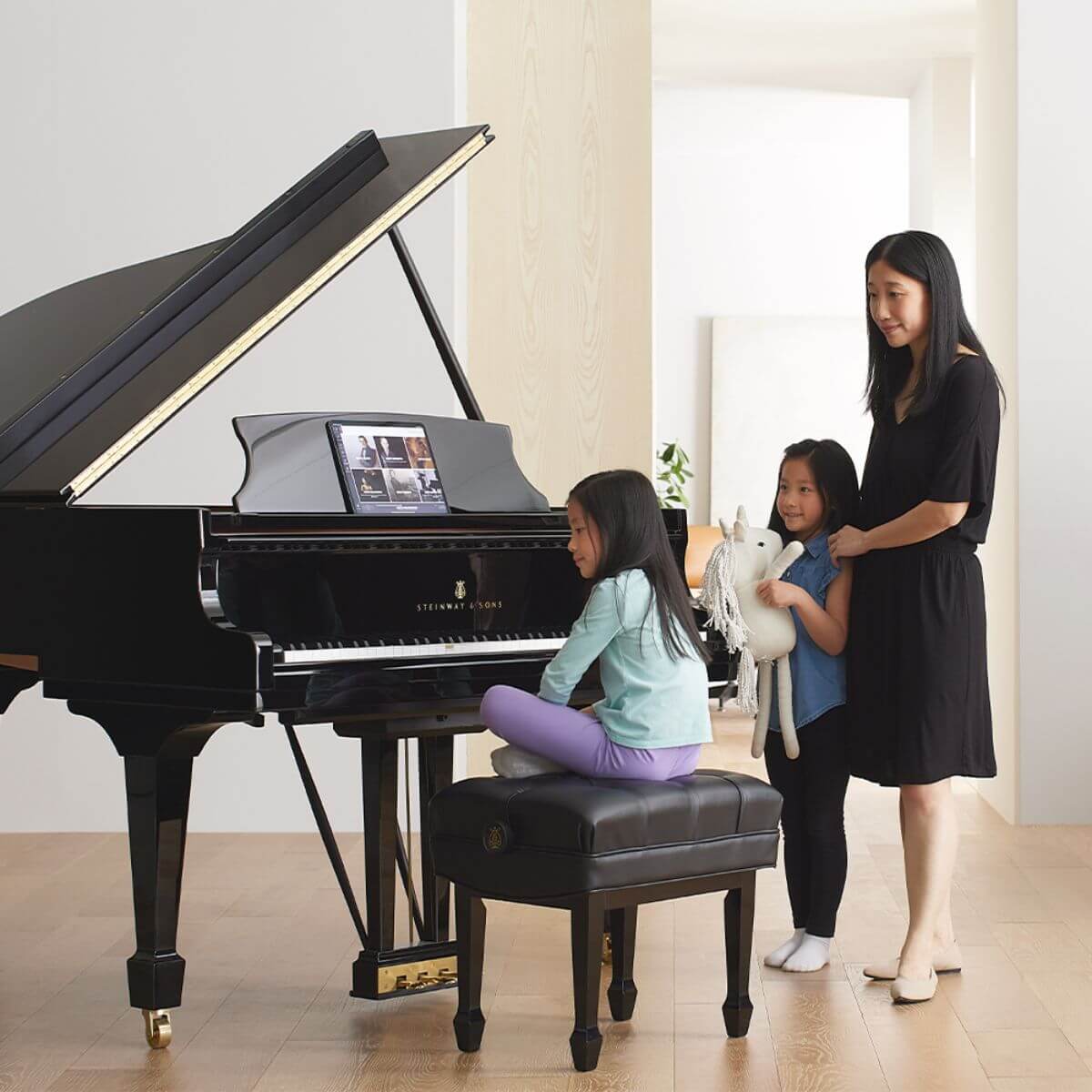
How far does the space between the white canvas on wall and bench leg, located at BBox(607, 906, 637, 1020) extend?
7.74m

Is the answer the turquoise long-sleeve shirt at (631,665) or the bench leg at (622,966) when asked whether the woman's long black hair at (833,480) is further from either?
the bench leg at (622,966)

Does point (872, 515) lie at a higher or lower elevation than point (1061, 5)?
lower

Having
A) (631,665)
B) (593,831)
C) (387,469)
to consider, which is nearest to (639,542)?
(631,665)

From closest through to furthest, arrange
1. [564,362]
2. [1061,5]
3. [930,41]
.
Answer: [1061,5]
[564,362]
[930,41]

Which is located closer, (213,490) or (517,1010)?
(517,1010)

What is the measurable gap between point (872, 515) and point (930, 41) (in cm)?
578

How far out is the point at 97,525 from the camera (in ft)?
9.52

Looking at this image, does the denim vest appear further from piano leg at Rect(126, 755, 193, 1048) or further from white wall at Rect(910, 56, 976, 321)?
white wall at Rect(910, 56, 976, 321)

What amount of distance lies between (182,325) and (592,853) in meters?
1.42

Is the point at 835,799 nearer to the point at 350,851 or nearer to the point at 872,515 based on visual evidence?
the point at 872,515

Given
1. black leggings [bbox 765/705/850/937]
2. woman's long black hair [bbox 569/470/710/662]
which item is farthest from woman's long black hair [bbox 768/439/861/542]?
woman's long black hair [bbox 569/470/710/662]

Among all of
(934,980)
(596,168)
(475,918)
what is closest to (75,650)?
(475,918)

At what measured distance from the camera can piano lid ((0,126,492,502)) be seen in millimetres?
3006

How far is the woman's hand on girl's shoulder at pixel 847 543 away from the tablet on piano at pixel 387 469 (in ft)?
2.71
